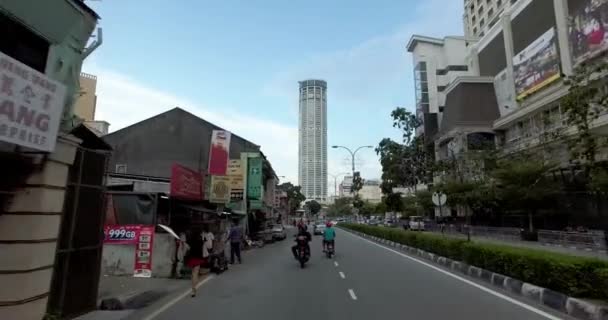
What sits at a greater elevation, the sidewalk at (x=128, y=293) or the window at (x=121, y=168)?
the window at (x=121, y=168)

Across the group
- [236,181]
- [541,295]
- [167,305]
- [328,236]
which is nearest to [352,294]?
[541,295]

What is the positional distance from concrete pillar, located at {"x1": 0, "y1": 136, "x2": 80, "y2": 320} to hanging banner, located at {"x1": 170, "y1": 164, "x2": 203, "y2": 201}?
8.33 metres

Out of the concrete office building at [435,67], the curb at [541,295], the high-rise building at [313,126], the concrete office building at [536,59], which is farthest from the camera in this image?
the high-rise building at [313,126]

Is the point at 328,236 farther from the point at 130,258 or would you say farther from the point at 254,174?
the point at 254,174

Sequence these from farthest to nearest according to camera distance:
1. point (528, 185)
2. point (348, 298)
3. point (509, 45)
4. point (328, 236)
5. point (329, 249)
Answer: point (509, 45) < point (528, 185) < point (328, 236) < point (329, 249) < point (348, 298)

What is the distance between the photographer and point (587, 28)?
37156 mm

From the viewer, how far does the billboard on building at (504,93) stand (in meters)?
55.6

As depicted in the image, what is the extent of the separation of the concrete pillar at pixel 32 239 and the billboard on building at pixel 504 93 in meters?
55.1

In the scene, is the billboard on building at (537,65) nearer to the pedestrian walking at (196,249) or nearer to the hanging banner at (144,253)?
the hanging banner at (144,253)

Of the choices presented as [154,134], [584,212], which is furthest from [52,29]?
[584,212]

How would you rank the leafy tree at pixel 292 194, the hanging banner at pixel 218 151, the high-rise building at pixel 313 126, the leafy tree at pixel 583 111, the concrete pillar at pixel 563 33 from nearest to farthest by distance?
the leafy tree at pixel 583 111
the hanging banner at pixel 218 151
the concrete pillar at pixel 563 33
the leafy tree at pixel 292 194
the high-rise building at pixel 313 126

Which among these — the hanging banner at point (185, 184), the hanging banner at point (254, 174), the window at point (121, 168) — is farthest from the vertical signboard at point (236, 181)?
the window at point (121, 168)

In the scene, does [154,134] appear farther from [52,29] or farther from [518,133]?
[518,133]

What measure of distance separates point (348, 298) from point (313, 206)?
428 ft
